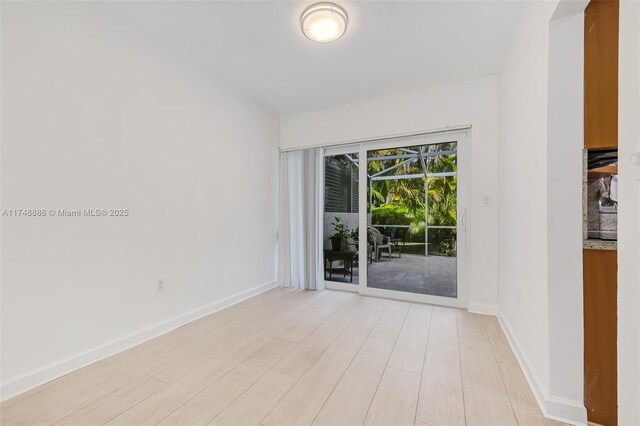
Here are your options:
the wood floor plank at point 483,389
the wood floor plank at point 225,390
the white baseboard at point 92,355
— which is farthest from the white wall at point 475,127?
the white baseboard at point 92,355

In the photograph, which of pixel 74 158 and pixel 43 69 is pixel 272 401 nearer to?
pixel 74 158

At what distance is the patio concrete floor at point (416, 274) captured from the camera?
319cm

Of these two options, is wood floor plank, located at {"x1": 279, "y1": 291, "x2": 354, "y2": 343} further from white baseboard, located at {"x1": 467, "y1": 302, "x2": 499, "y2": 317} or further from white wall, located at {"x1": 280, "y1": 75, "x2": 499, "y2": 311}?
white wall, located at {"x1": 280, "y1": 75, "x2": 499, "y2": 311}

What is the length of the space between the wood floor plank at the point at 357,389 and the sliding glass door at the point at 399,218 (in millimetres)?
1408

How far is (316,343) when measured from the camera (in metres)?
2.20

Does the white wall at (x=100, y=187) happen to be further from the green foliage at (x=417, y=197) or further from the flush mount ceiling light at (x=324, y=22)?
the green foliage at (x=417, y=197)

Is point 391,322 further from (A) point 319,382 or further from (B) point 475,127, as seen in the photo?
(B) point 475,127

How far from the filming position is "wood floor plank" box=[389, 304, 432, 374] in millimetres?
1880

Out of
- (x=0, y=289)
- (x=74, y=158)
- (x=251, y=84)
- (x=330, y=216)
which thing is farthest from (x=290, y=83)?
(x=0, y=289)

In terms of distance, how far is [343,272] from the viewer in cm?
390

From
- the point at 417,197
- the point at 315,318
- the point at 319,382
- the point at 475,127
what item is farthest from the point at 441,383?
the point at 475,127

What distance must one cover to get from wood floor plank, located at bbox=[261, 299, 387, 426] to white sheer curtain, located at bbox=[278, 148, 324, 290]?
1355mm
